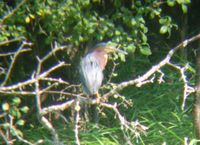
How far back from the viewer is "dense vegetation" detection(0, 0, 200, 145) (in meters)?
5.27

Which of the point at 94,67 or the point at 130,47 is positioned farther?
the point at 130,47

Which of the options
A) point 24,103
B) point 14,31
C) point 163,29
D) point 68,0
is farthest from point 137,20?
point 24,103

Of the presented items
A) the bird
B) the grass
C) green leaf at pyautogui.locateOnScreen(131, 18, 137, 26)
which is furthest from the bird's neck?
the grass

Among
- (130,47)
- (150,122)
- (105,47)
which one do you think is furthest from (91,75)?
(150,122)

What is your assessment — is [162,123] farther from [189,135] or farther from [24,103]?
[24,103]

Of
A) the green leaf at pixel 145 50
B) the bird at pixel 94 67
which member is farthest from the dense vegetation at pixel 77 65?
the bird at pixel 94 67

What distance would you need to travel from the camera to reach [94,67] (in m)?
5.34

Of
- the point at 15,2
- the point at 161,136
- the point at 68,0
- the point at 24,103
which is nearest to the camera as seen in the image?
the point at 68,0

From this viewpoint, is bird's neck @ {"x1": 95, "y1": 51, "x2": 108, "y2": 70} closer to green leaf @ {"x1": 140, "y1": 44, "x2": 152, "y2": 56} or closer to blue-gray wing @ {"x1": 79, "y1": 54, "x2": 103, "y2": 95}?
blue-gray wing @ {"x1": 79, "y1": 54, "x2": 103, "y2": 95}

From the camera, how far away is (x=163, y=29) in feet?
17.8

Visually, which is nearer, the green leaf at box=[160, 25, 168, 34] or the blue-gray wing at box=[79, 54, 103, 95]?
the blue-gray wing at box=[79, 54, 103, 95]

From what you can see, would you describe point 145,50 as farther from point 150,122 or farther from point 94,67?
point 150,122

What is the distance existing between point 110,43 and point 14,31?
92cm

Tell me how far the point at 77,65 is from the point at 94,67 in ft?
2.49
